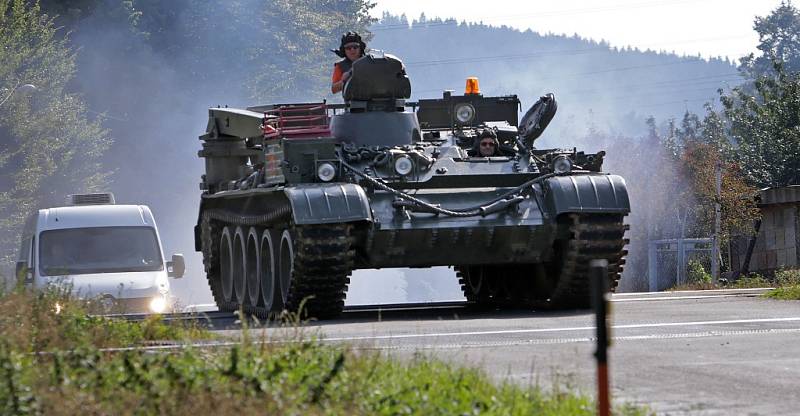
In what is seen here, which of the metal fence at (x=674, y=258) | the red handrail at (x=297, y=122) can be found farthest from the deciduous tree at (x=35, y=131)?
the red handrail at (x=297, y=122)

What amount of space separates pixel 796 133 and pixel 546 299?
2384 centimetres

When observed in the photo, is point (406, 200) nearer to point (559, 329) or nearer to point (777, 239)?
point (559, 329)

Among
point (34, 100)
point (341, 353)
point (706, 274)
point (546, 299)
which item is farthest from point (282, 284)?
point (34, 100)

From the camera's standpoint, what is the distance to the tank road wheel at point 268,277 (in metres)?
18.3

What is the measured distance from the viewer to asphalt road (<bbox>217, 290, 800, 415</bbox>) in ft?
29.9

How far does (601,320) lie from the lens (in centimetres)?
666

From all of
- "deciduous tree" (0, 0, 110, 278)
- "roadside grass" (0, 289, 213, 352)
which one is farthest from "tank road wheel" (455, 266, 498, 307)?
"deciduous tree" (0, 0, 110, 278)

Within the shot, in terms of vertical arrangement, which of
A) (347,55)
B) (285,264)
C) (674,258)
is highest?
(347,55)

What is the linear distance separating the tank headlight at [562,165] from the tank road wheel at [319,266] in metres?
2.56

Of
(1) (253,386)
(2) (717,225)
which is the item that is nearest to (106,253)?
(1) (253,386)

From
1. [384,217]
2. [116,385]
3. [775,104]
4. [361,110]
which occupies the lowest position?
[116,385]

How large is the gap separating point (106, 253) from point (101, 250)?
0.09m

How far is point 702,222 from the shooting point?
42.4 metres

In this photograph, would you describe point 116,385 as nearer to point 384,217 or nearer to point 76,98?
point 384,217
